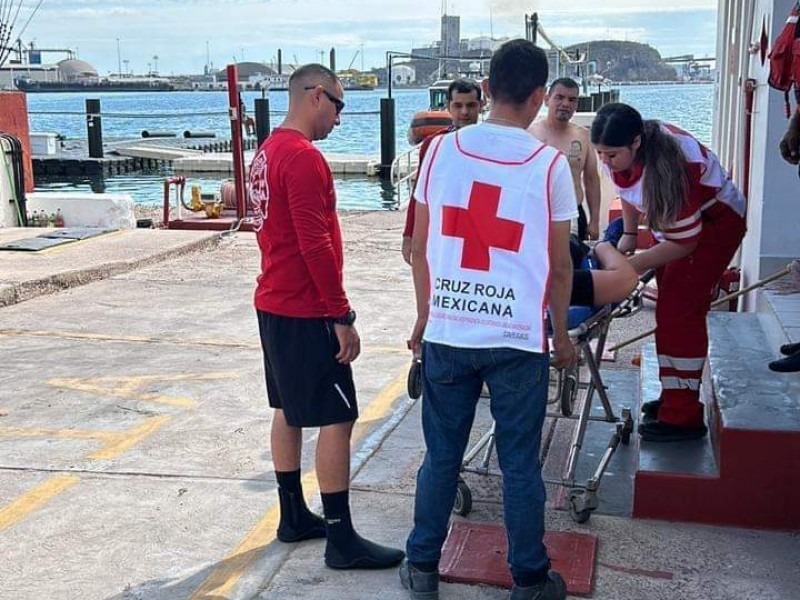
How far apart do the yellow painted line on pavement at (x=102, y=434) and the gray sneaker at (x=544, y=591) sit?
2663 millimetres

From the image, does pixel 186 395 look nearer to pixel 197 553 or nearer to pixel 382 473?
pixel 382 473

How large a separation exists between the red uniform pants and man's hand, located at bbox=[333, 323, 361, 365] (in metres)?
1.53

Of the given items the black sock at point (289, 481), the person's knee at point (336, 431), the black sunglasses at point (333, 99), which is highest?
the black sunglasses at point (333, 99)

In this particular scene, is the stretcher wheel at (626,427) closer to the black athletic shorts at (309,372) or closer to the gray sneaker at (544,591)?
the gray sneaker at (544,591)

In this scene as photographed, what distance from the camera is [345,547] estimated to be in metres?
3.90

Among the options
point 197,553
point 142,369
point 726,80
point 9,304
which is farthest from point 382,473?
point 726,80

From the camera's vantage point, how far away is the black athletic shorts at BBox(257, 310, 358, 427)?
383cm

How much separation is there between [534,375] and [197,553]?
1721mm

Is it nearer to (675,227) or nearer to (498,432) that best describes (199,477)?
(498,432)

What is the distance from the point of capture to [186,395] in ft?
20.7

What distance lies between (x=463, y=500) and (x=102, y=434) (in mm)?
2325

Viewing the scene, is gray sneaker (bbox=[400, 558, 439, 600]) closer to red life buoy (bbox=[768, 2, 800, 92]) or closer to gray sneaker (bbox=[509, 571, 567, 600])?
gray sneaker (bbox=[509, 571, 567, 600])

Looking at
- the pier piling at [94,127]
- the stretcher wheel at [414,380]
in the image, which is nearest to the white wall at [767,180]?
the stretcher wheel at [414,380]

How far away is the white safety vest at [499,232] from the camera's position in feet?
10.5
